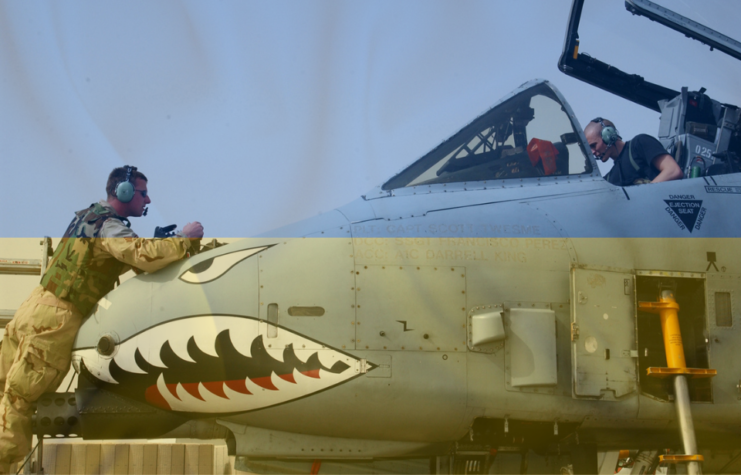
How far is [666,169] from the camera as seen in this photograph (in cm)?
521

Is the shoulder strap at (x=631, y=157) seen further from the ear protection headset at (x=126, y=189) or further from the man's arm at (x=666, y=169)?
the ear protection headset at (x=126, y=189)

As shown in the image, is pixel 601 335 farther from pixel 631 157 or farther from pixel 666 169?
pixel 631 157

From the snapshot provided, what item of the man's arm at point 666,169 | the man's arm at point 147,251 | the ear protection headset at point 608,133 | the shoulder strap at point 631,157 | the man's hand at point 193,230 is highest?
the ear protection headset at point 608,133

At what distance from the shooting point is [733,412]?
15.2 ft

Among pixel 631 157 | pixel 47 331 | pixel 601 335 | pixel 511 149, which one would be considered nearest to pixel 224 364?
pixel 47 331

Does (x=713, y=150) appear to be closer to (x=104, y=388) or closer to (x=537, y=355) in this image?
(x=537, y=355)

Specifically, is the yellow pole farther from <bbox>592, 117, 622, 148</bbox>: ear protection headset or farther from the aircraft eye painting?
the aircraft eye painting

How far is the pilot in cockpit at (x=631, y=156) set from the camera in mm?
5242

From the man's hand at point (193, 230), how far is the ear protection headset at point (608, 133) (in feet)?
10.8

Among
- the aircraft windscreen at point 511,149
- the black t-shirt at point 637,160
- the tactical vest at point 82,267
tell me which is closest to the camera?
the tactical vest at point 82,267

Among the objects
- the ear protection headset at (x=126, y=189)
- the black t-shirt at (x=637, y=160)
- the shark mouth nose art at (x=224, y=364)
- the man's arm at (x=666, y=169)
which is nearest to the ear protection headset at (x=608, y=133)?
the black t-shirt at (x=637, y=160)

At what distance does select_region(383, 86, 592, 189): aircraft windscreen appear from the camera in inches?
192

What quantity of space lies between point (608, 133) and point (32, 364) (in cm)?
464

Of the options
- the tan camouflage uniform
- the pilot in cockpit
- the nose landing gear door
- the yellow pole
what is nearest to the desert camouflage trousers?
the tan camouflage uniform
